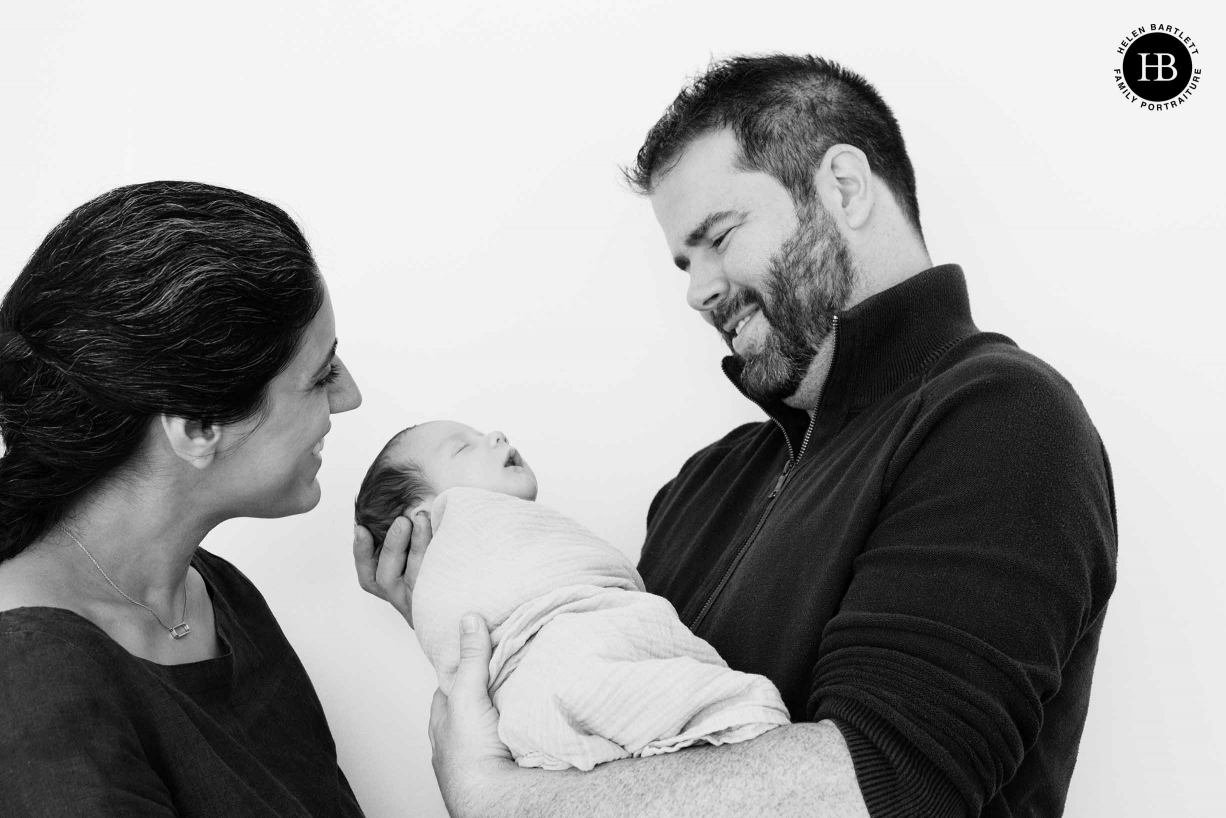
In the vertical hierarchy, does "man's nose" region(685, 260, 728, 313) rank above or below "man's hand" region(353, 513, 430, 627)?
above

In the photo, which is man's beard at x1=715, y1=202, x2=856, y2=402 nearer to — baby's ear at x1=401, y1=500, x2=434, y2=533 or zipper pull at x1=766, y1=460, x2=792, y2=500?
zipper pull at x1=766, y1=460, x2=792, y2=500

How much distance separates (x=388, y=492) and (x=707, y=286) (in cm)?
73

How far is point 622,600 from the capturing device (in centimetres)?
163

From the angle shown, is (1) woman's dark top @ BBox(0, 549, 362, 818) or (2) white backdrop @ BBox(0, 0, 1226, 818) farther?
(2) white backdrop @ BBox(0, 0, 1226, 818)

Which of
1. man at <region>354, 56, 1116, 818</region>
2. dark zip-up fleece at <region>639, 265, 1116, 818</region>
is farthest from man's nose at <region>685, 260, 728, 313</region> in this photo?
dark zip-up fleece at <region>639, 265, 1116, 818</region>

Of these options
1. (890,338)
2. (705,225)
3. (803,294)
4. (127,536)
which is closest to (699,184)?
(705,225)

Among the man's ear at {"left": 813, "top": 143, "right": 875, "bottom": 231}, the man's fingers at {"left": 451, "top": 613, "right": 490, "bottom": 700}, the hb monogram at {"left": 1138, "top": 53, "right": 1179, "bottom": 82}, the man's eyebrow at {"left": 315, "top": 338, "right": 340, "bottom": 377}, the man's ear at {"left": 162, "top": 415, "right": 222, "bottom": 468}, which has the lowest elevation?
the man's fingers at {"left": 451, "top": 613, "right": 490, "bottom": 700}

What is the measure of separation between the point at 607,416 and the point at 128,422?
1.43m

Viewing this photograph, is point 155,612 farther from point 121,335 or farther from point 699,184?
point 699,184

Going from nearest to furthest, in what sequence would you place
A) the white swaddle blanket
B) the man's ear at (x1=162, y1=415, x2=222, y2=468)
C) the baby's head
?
the white swaddle blanket
the man's ear at (x1=162, y1=415, x2=222, y2=468)
the baby's head

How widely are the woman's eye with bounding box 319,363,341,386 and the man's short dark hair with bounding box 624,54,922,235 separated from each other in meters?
0.76

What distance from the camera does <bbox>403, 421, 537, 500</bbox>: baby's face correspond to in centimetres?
198

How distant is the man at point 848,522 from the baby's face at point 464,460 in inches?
5.3

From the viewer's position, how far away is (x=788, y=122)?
1985 millimetres
